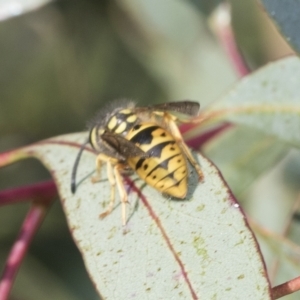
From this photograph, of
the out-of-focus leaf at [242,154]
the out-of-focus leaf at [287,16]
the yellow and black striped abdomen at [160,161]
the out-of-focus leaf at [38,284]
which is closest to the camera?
the out-of-focus leaf at [287,16]

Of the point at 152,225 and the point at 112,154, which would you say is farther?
the point at 112,154

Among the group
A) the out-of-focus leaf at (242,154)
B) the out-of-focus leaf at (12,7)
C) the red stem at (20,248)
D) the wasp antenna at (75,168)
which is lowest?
the out-of-focus leaf at (242,154)

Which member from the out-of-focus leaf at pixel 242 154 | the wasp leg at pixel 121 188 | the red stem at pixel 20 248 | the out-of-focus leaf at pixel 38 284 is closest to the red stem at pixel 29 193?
the red stem at pixel 20 248

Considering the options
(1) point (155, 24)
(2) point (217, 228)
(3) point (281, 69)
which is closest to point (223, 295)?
(2) point (217, 228)

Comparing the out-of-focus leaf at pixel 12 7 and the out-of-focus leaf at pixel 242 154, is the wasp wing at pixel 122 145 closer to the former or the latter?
the out-of-focus leaf at pixel 242 154

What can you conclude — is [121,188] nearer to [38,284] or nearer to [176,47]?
[38,284]

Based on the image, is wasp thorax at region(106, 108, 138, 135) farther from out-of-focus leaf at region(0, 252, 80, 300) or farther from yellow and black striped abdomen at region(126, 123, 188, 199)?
out-of-focus leaf at region(0, 252, 80, 300)

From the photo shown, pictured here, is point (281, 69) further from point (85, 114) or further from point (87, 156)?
point (85, 114)
